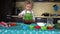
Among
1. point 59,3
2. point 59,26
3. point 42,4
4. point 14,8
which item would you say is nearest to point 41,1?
point 42,4

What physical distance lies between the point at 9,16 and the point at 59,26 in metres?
2.42

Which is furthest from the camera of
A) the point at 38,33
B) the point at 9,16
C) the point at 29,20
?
the point at 9,16

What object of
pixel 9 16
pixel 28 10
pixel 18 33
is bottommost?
pixel 9 16

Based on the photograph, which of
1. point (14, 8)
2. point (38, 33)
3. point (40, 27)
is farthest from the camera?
point (14, 8)

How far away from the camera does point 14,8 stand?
13.8ft

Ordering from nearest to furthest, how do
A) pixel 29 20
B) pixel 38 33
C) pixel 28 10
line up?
pixel 38 33 < pixel 29 20 < pixel 28 10

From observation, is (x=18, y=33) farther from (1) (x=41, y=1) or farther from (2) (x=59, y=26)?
(1) (x=41, y=1)

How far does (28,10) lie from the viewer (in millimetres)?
1929

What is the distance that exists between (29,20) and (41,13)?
249 cm

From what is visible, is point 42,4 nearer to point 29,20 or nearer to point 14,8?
point 14,8

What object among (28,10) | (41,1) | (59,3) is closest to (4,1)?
(41,1)

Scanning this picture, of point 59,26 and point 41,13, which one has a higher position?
point 59,26

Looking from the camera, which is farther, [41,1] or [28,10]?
[41,1]

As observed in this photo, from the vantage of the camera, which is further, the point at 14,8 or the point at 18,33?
the point at 14,8
